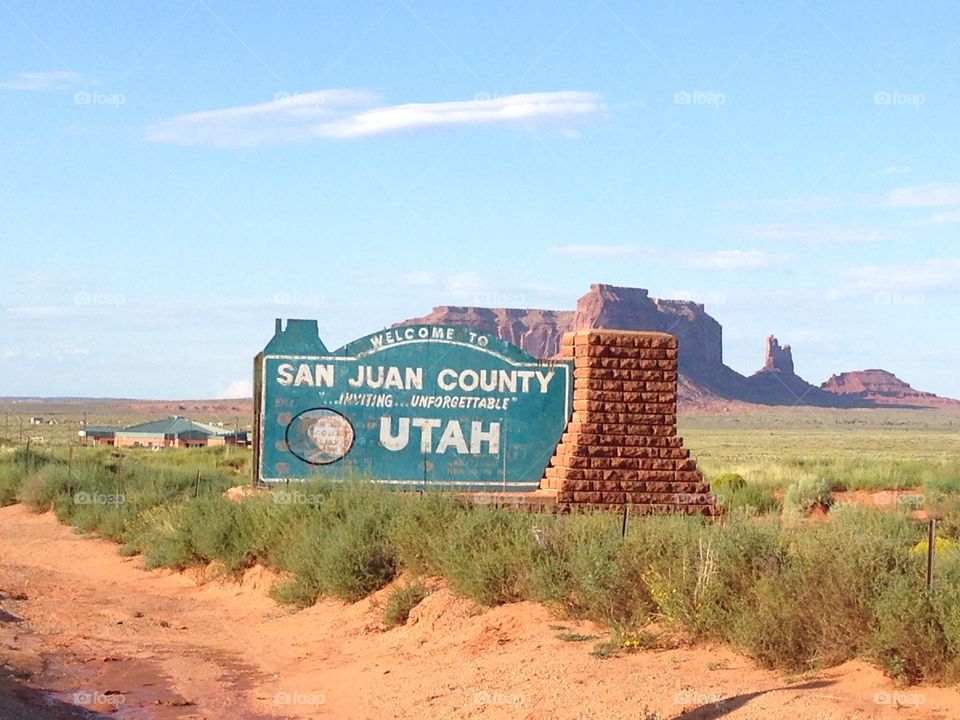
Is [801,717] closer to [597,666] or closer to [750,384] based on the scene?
[597,666]

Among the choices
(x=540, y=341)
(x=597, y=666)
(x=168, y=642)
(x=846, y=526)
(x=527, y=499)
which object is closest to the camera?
(x=597, y=666)

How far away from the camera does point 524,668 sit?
11109mm

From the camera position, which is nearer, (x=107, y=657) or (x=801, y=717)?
(x=801, y=717)

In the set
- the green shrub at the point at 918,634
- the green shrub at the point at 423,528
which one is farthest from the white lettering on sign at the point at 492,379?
the green shrub at the point at 918,634

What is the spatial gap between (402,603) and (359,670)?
1.56 meters

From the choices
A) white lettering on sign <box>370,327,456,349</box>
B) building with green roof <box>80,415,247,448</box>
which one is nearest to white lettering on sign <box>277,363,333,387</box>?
white lettering on sign <box>370,327,456,349</box>

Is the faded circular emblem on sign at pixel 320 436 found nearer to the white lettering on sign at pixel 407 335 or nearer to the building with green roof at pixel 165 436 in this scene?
the white lettering on sign at pixel 407 335

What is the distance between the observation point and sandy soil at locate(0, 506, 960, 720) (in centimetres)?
955

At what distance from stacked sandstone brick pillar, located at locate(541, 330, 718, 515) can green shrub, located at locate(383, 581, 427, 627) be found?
459 centimetres

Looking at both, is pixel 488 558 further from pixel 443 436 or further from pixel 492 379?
pixel 492 379

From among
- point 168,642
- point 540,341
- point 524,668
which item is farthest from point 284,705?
point 540,341

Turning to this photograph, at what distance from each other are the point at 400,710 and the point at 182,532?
29.4 feet

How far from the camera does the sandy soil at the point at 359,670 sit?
31.3 feet

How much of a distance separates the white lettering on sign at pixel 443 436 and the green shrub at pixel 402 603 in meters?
5.04
